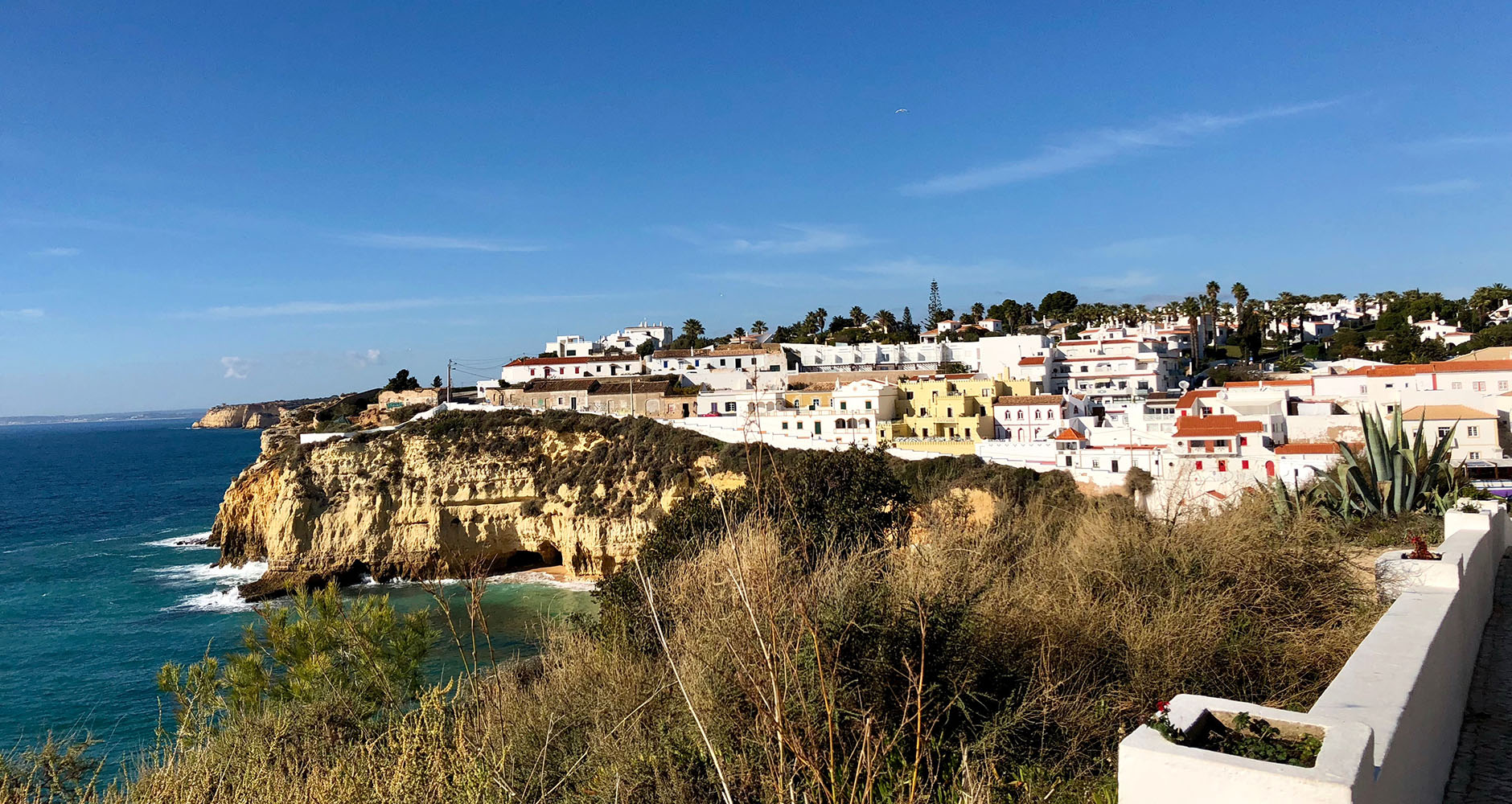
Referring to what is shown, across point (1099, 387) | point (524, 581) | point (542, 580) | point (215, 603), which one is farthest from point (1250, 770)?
point (1099, 387)

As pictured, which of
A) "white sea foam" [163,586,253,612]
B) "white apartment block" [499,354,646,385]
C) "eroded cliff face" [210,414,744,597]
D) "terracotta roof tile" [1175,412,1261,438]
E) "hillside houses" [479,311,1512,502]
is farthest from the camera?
"white apartment block" [499,354,646,385]

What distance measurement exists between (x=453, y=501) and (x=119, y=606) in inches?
416

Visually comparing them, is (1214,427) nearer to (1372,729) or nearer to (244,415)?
(1372,729)

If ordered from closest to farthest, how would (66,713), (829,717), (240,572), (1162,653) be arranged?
(829,717)
(1162,653)
(66,713)
(240,572)

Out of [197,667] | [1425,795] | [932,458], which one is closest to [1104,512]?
[1425,795]

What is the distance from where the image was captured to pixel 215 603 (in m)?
27.0

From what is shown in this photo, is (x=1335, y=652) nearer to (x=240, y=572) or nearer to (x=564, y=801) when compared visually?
(x=564, y=801)

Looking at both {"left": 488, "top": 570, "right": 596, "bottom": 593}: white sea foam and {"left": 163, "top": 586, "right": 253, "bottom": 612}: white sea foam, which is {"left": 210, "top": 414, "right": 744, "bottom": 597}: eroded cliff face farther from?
{"left": 163, "top": 586, "right": 253, "bottom": 612}: white sea foam

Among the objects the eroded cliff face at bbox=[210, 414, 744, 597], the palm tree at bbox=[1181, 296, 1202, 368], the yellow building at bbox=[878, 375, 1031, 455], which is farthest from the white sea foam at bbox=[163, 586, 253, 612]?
the palm tree at bbox=[1181, 296, 1202, 368]

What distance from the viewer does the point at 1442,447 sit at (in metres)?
13.5

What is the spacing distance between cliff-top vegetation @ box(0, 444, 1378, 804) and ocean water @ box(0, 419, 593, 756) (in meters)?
3.60

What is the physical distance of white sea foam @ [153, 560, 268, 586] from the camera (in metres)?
30.2

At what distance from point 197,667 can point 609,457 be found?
73.4ft

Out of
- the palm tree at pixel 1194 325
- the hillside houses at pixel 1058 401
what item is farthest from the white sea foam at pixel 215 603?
the palm tree at pixel 1194 325
